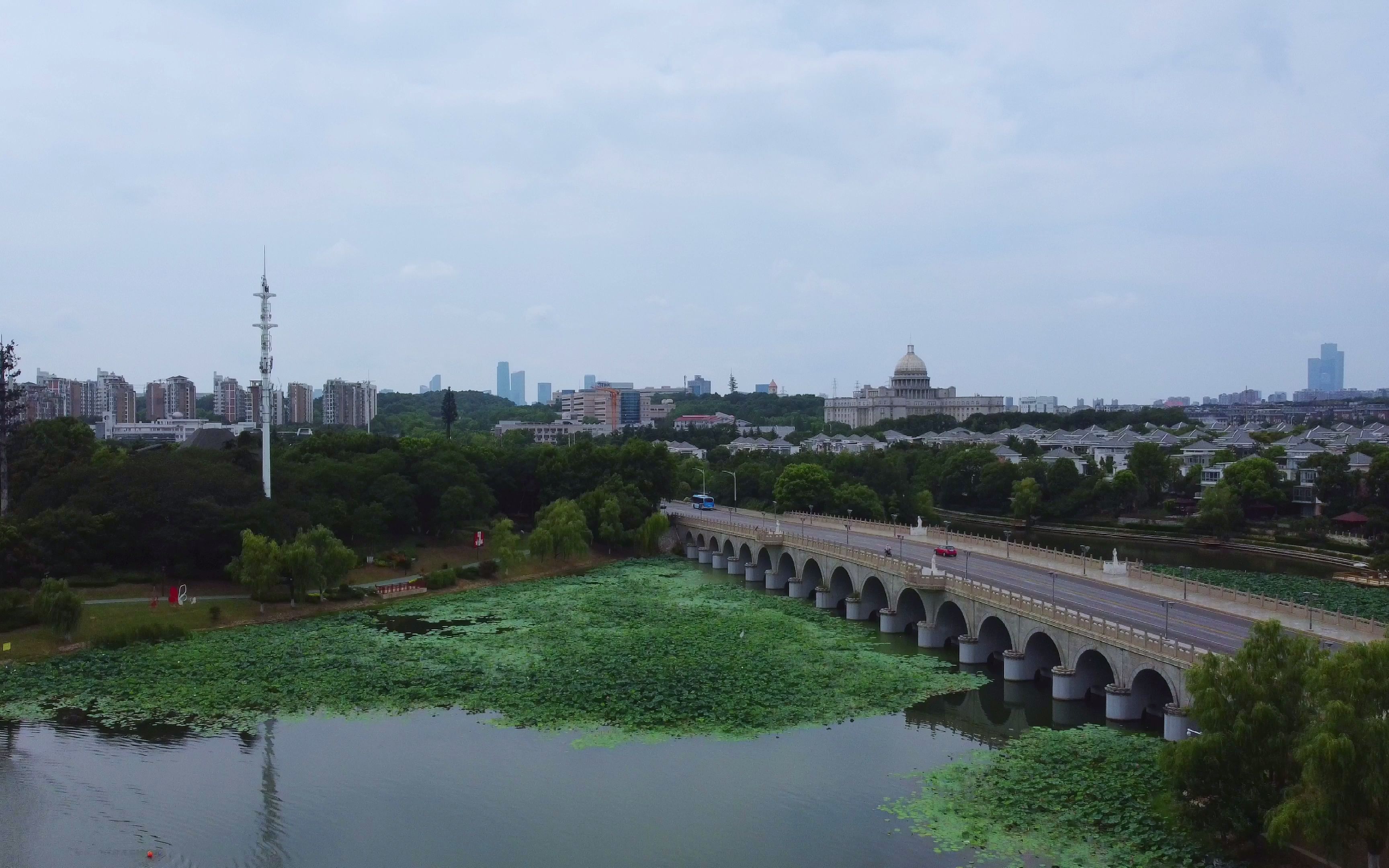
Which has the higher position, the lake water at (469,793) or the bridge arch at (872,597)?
the bridge arch at (872,597)

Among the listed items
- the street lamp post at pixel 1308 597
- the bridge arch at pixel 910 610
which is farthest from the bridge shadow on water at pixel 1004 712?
the street lamp post at pixel 1308 597

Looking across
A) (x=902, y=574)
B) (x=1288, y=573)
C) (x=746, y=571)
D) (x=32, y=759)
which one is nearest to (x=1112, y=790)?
(x=902, y=574)

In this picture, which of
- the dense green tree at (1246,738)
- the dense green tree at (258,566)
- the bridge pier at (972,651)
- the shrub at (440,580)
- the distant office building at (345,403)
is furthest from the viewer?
the distant office building at (345,403)

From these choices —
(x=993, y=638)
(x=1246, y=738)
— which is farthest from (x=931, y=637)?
(x=1246, y=738)

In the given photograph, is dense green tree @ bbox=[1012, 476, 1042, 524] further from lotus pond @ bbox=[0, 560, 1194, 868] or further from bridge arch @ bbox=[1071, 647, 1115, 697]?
bridge arch @ bbox=[1071, 647, 1115, 697]

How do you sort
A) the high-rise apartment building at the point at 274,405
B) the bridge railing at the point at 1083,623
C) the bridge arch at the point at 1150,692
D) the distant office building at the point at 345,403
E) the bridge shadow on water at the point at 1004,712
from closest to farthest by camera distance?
the bridge railing at the point at 1083,623
the bridge arch at the point at 1150,692
the bridge shadow on water at the point at 1004,712
the high-rise apartment building at the point at 274,405
the distant office building at the point at 345,403

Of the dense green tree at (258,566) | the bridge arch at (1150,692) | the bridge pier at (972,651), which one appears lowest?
the bridge pier at (972,651)

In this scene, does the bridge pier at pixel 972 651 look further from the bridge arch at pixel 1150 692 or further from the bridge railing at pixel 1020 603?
the bridge arch at pixel 1150 692
